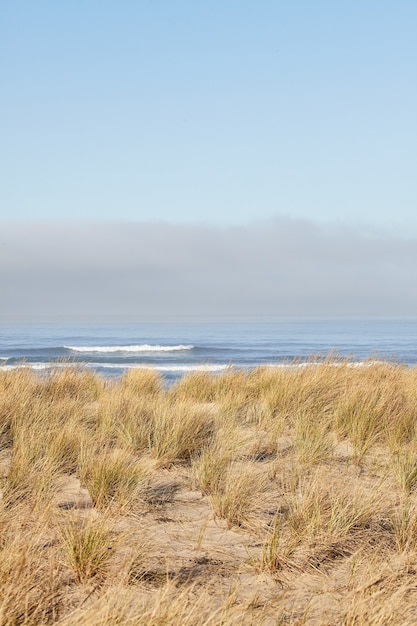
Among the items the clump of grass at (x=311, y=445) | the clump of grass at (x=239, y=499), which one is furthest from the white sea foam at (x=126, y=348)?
the clump of grass at (x=239, y=499)

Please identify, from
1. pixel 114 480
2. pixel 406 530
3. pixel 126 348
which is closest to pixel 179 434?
pixel 114 480

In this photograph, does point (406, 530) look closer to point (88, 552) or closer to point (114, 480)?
point (88, 552)

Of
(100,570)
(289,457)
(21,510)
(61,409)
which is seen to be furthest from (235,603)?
(61,409)

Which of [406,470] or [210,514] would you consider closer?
[210,514]

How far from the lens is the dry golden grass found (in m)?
2.66

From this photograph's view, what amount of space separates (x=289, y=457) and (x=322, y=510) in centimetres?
164

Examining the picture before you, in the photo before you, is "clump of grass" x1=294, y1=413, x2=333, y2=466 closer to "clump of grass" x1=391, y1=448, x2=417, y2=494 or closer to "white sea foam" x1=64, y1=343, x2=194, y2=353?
"clump of grass" x1=391, y1=448, x2=417, y2=494

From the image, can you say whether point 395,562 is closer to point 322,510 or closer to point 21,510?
point 322,510

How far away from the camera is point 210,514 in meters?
4.02

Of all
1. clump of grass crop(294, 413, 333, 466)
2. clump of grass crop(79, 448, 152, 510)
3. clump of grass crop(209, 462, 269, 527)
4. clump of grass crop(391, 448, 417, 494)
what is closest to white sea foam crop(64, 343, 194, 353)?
clump of grass crop(294, 413, 333, 466)

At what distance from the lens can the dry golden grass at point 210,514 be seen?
2658 mm

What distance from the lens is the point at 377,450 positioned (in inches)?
230

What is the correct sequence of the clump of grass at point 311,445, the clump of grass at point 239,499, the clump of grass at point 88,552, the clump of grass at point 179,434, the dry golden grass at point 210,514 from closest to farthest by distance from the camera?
the dry golden grass at point 210,514, the clump of grass at point 88,552, the clump of grass at point 239,499, the clump of grass at point 311,445, the clump of grass at point 179,434

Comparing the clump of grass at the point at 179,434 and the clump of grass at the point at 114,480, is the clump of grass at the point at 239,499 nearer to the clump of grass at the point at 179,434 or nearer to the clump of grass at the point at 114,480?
the clump of grass at the point at 114,480
